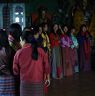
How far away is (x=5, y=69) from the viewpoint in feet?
16.4

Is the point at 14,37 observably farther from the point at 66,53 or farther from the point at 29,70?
the point at 66,53

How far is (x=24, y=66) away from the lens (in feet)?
15.8

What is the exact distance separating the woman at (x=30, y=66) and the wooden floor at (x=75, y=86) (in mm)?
2871

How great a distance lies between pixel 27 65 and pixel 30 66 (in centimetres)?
4

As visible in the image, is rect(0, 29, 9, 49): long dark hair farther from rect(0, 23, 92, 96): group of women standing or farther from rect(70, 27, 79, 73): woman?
rect(70, 27, 79, 73): woman

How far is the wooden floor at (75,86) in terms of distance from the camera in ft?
25.6

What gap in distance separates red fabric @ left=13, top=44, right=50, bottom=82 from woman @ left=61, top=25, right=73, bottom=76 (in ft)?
16.5

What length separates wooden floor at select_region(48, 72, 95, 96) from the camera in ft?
25.6

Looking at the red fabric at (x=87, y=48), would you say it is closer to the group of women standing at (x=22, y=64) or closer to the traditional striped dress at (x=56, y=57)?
the traditional striped dress at (x=56, y=57)

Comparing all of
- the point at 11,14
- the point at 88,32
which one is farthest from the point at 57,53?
the point at 11,14

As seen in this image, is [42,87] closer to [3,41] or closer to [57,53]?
[3,41]

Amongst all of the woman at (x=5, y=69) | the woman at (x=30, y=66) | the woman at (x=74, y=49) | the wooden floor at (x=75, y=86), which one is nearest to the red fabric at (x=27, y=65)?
the woman at (x=30, y=66)

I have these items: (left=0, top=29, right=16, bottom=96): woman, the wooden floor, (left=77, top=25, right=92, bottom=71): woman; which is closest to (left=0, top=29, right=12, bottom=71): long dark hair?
(left=0, top=29, right=16, bottom=96): woman

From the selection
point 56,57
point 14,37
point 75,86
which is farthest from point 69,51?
point 14,37
